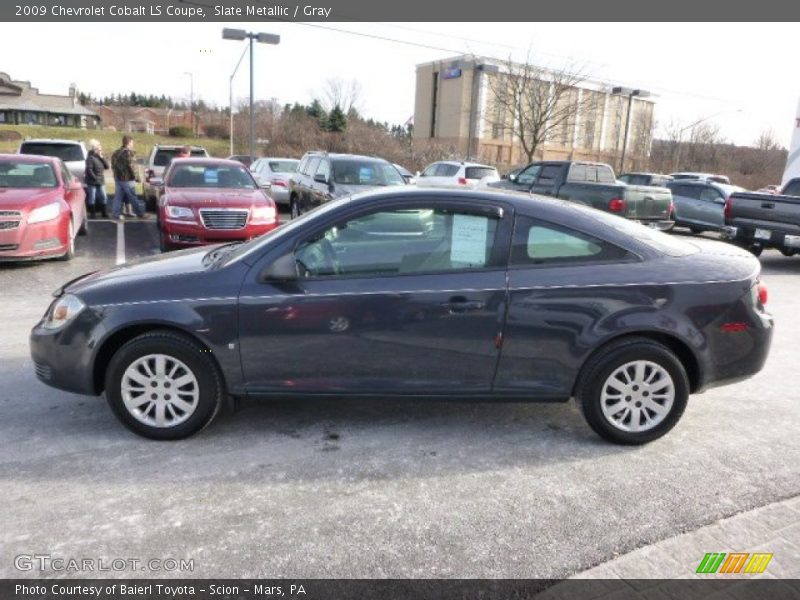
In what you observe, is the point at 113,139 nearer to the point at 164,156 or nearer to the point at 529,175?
the point at 164,156

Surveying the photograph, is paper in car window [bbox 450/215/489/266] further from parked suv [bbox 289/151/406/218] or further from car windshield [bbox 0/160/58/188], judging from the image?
car windshield [bbox 0/160/58/188]

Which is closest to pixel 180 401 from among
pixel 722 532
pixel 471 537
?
pixel 471 537

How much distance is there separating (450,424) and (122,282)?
90.7 inches

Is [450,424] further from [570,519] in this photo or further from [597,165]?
[597,165]

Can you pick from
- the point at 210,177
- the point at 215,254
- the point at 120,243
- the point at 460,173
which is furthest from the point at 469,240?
the point at 460,173

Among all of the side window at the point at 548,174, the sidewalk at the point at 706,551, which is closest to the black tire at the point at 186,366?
the sidewalk at the point at 706,551

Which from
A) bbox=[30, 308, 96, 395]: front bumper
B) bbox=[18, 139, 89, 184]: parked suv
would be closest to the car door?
bbox=[30, 308, 96, 395]: front bumper

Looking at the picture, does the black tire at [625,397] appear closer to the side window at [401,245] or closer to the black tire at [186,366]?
the side window at [401,245]

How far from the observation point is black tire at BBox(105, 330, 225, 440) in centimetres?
371

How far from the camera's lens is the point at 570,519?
312 centimetres

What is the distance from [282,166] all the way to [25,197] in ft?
34.6

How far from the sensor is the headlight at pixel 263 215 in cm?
961

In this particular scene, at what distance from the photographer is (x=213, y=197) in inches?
381

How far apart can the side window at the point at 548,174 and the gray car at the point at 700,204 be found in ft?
15.9
